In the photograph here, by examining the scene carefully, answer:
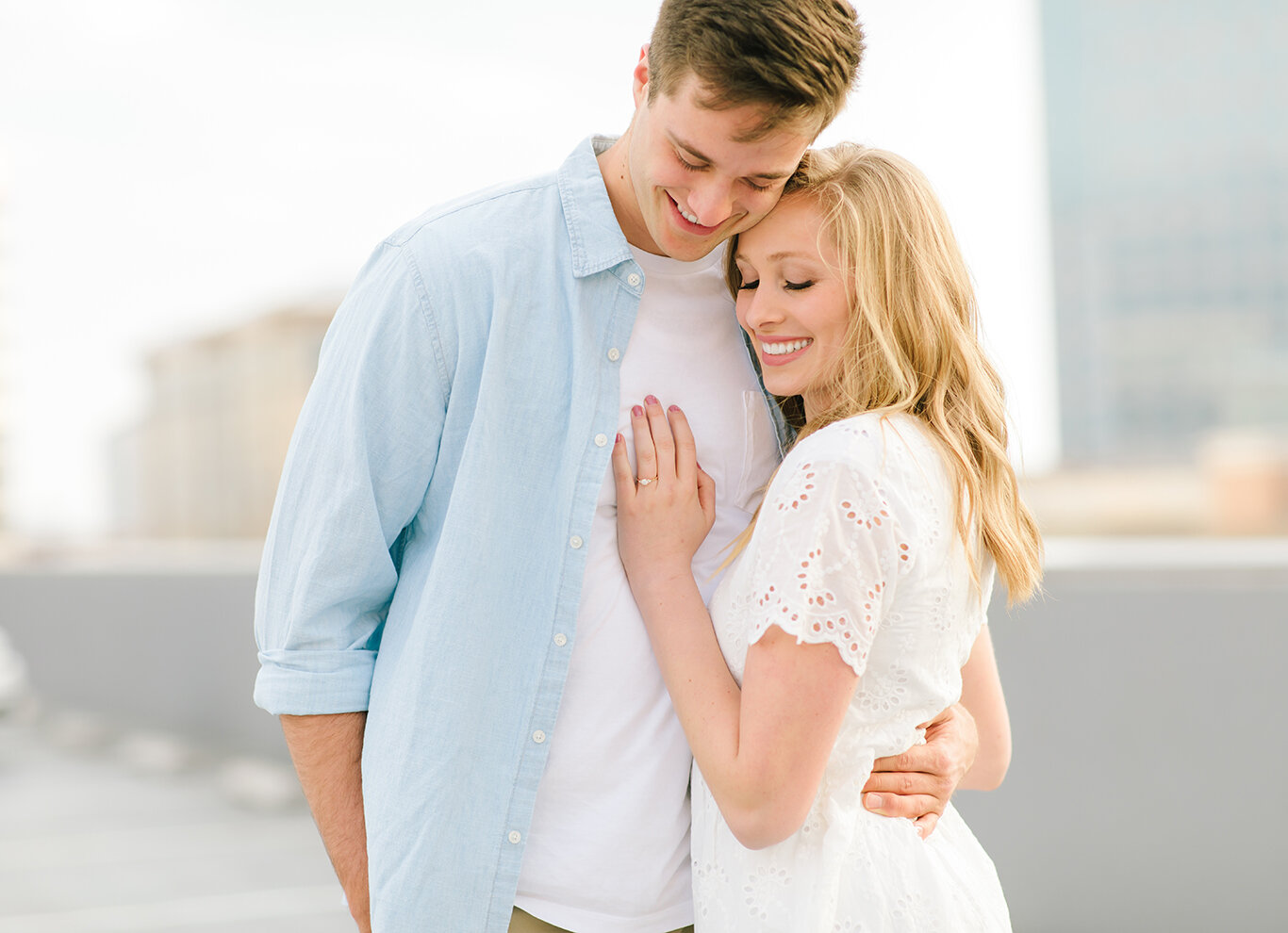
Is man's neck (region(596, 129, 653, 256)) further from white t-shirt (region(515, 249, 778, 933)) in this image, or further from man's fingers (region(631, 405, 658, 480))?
man's fingers (region(631, 405, 658, 480))

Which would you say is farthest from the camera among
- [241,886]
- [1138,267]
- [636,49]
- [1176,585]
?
[1138,267]

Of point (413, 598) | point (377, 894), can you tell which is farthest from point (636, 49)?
point (377, 894)

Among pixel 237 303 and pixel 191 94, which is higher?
pixel 191 94

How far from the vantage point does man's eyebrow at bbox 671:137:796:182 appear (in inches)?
52.1

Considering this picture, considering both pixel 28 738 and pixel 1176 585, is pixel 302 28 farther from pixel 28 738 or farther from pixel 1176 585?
pixel 1176 585

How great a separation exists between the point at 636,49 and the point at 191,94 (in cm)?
1830

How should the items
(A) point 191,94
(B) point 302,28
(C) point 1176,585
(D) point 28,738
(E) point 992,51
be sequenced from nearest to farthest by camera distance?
(C) point 1176,585
(D) point 28,738
(A) point 191,94
(B) point 302,28
(E) point 992,51

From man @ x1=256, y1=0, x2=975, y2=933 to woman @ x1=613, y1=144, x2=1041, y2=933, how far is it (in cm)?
7

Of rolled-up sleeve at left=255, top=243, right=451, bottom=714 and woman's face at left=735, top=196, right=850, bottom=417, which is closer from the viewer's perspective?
rolled-up sleeve at left=255, top=243, right=451, bottom=714

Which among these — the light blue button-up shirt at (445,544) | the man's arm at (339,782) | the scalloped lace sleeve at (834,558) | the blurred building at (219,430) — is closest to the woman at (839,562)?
the scalloped lace sleeve at (834,558)

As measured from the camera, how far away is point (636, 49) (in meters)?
1.47

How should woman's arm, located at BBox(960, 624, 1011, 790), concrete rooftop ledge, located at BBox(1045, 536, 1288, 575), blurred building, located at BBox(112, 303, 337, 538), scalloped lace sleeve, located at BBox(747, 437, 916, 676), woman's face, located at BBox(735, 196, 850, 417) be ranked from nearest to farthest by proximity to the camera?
scalloped lace sleeve, located at BBox(747, 437, 916, 676) → woman's face, located at BBox(735, 196, 850, 417) → woman's arm, located at BBox(960, 624, 1011, 790) → concrete rooftop ledge, located at BBox(1045, 536, 1288, 575) → blurred building, located at BBox(112, 303, 337, 538)

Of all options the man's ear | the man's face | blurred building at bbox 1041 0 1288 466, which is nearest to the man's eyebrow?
the man's face

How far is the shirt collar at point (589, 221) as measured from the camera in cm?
139
